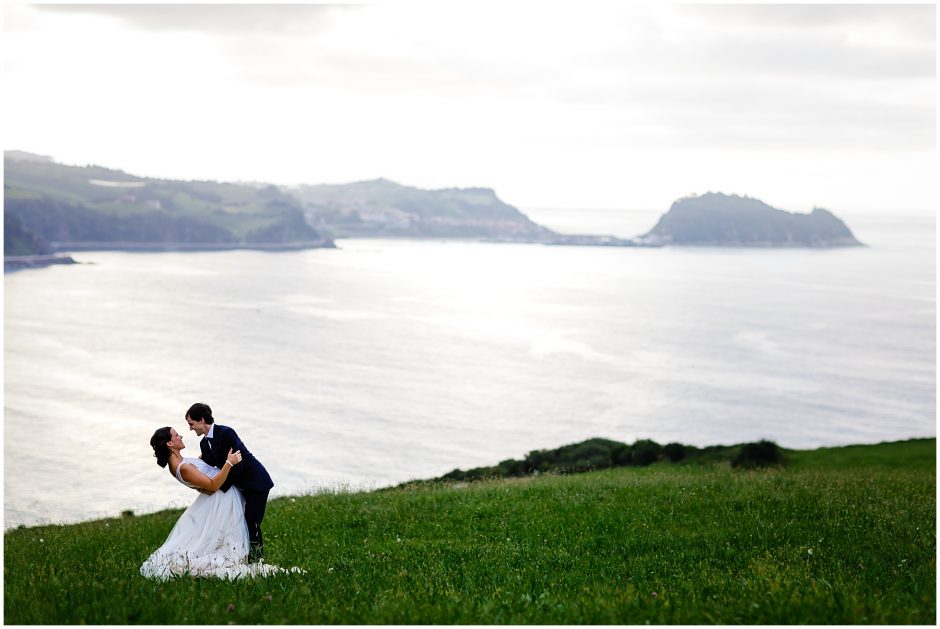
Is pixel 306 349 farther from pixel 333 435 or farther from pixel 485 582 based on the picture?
pixel 485 582

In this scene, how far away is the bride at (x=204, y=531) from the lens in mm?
12172

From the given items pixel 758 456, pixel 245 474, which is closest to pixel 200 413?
pixel 245 474

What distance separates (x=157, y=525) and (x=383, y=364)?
501 feet

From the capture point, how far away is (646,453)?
5050 cm

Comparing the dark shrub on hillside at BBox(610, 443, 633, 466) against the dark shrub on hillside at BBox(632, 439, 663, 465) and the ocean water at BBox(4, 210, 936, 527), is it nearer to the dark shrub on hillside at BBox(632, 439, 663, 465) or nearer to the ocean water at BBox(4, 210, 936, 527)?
the dark shrub on hillside at BBox(632, 439, 663, 465)

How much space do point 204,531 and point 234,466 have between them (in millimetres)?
1022

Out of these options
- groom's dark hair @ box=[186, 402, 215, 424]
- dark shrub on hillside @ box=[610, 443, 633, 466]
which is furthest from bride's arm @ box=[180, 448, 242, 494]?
dark shrub on hillside @ box=[610, 443, 633, 466]

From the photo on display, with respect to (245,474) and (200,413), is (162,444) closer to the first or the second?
(200,413)

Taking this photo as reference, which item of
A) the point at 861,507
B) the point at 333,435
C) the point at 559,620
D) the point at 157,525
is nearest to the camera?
the point at 559,620

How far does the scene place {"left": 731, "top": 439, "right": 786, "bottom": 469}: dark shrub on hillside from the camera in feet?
148

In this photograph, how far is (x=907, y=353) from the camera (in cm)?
19600

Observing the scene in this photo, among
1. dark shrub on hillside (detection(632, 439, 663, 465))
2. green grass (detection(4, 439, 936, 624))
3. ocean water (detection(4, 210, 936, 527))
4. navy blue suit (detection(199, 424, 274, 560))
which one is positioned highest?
navy blue suit (detection(199, 424, 274, 560))

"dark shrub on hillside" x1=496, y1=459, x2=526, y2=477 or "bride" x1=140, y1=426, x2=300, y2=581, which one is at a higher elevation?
"bride" x1=140, y1=426, x2=300, y2=581

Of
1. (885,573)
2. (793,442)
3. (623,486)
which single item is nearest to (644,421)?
(793,442)
